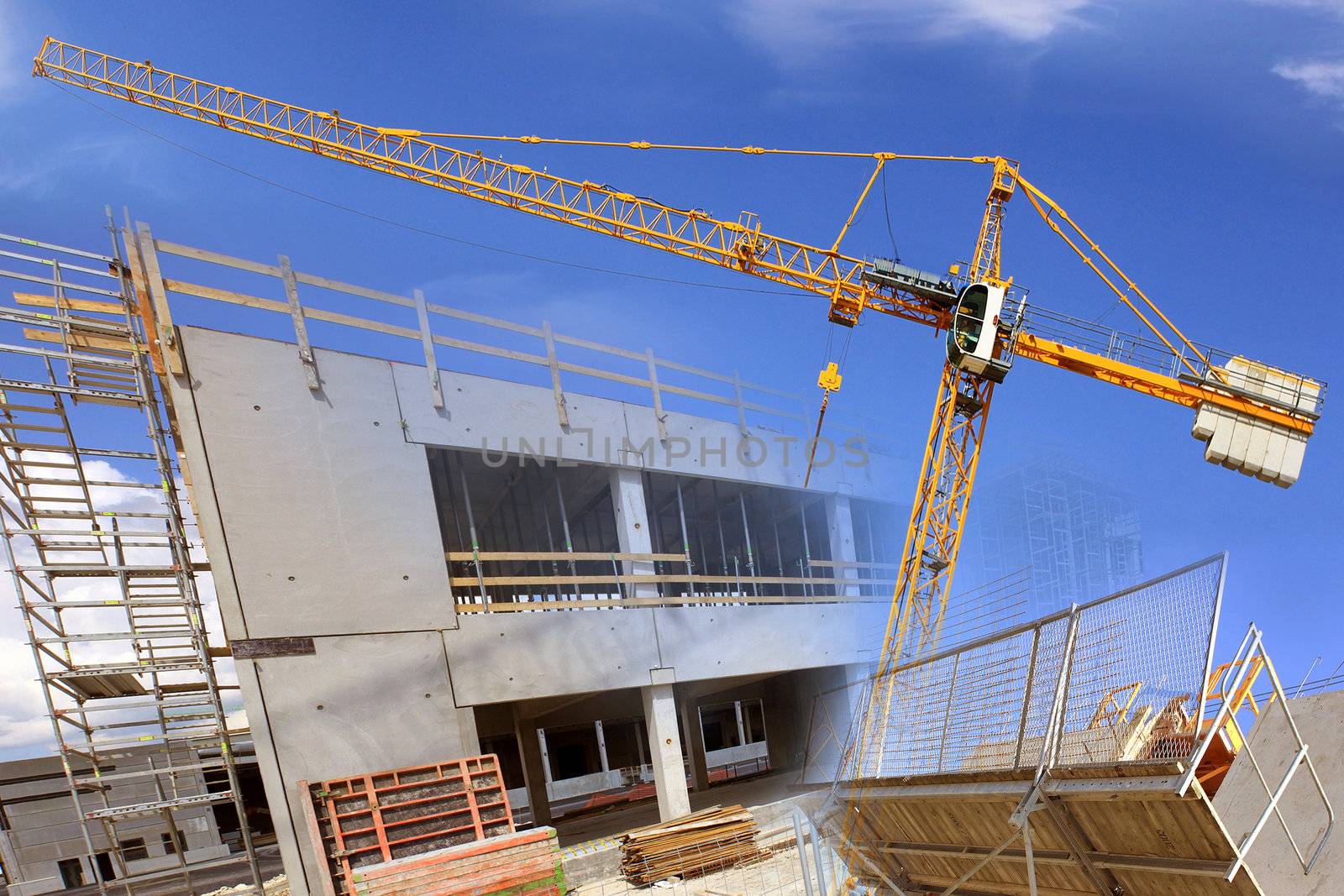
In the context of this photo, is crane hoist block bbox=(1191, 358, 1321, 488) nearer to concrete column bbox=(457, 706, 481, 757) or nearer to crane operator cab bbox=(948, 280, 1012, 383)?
crane operator cab bbox=(948, 280, 1012, 383)

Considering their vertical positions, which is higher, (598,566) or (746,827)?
(598,566)

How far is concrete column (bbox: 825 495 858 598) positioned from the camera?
23641 mm

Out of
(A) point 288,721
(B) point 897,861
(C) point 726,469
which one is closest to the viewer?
(B) point 897,861

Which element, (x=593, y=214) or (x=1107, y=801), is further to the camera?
(x=593, y=214)

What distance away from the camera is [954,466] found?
29.1 metres

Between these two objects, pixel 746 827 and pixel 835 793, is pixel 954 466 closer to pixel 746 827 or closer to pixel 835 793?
pixel 746 827

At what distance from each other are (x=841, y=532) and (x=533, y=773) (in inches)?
399

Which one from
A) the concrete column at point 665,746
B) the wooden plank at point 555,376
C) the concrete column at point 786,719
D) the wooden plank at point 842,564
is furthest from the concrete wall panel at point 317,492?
the concrete column at point 786,719

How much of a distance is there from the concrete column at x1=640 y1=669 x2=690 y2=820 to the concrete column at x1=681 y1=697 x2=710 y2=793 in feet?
27.7

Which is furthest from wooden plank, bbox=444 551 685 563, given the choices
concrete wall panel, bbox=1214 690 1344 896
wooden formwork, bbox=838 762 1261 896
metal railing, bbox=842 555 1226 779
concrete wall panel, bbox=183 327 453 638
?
concrete wall panel, bbox=1214 690 1344 896

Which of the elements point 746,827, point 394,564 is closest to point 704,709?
point 746,827

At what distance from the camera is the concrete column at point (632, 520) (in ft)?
59.4

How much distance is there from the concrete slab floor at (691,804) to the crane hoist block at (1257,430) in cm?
1680

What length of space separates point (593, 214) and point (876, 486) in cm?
1319
